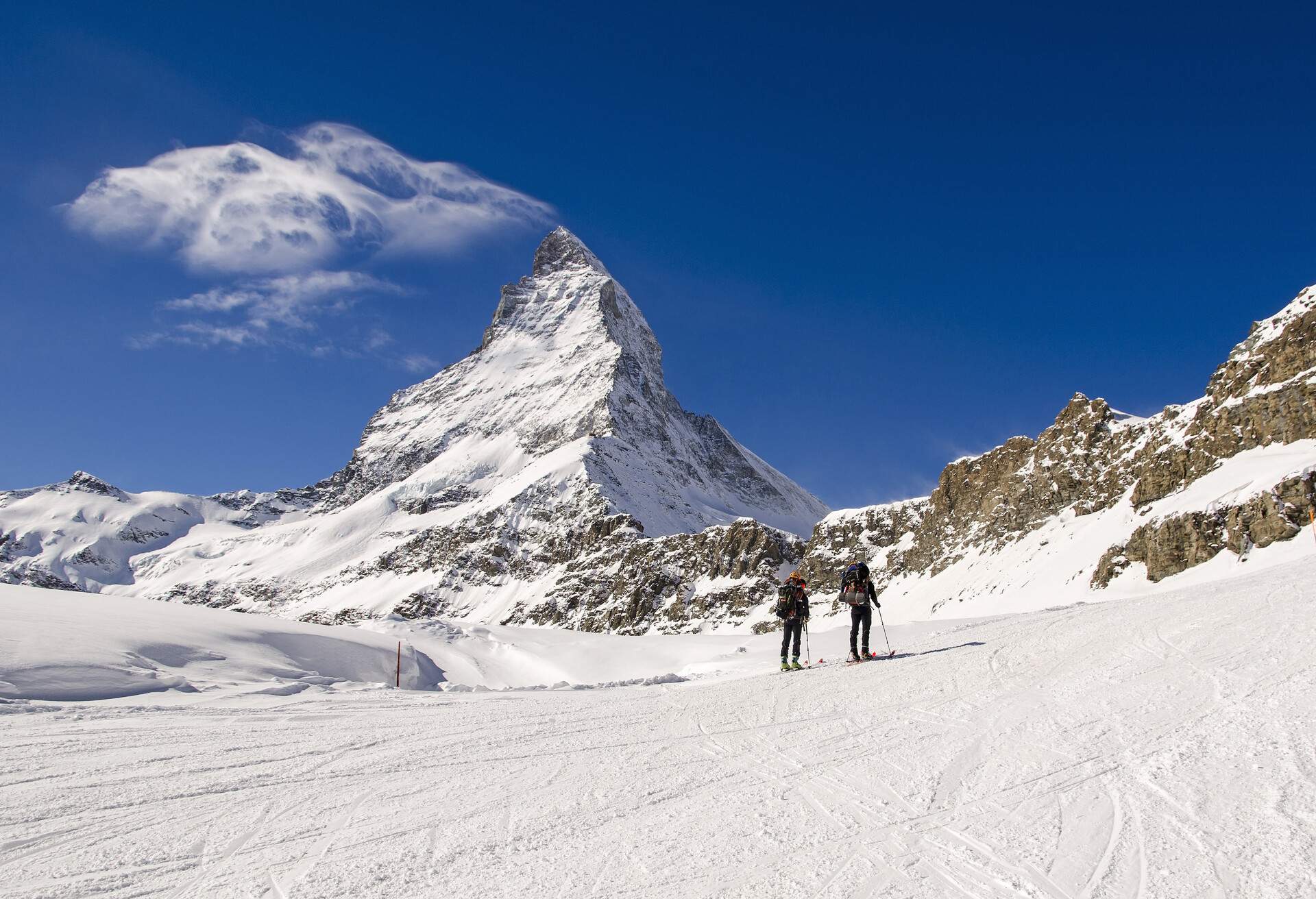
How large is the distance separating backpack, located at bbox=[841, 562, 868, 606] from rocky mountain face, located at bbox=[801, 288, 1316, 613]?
23964 mm

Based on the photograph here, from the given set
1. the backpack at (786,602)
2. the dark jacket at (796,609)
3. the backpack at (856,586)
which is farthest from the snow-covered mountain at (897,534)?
the backpack at (786,602)

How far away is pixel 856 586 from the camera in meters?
13.5

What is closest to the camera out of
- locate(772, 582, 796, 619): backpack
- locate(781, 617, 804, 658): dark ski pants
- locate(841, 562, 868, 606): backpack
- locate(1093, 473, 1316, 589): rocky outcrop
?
locate(841, 562, 868, 606): backpack

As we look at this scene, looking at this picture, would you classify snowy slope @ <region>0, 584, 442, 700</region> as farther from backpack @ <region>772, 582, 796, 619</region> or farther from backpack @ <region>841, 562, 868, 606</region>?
backpack @ <region>841, 562, 868, 606</region>

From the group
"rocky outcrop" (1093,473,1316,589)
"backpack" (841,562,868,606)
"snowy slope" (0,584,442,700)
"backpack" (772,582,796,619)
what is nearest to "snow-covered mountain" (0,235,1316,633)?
"rocky outcrop" (1093,473,1316,589)

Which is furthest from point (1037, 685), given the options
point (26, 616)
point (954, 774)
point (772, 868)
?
point (26, 616)

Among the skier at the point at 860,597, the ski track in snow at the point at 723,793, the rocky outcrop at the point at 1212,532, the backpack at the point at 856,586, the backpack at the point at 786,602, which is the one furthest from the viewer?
the rocky outcrop at the point at 1212,532

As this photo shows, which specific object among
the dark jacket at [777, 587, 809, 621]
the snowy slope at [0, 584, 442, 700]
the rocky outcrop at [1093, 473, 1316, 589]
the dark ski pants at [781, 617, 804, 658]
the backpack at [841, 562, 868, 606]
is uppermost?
the rocky outcrop at [1093, 473, 1316, 589]

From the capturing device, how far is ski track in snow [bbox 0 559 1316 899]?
3.82 meters

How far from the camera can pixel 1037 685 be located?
27.0 ft

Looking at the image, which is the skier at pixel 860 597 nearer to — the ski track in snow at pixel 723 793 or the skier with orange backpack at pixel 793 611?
the skier with orange backpack at pixel 793 611

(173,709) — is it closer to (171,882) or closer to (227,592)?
(171,882)

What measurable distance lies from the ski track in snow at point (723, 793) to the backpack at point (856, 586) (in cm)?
407

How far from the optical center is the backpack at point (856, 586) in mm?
13375
